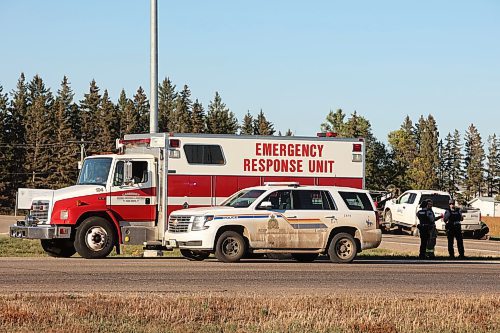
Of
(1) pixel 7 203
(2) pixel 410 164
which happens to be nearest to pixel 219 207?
(1) pixel 7 203

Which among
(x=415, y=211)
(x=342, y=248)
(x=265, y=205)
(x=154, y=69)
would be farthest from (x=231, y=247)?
(x=415, y=211)

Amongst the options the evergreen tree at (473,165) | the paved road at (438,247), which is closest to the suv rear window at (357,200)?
the paved road at (438,247)

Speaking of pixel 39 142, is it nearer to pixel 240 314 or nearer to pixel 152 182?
pixel 152 182

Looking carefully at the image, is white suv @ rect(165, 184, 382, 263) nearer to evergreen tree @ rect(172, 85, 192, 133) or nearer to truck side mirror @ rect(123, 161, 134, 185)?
truck side mirror @ rect(123, 161, 134, 185)

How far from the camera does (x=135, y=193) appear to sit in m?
25.0

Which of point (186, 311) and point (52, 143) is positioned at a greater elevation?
point (52, 143)

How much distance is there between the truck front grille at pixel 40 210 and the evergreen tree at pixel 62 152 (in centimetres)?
8242

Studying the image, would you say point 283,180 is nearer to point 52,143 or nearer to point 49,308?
point 49,308

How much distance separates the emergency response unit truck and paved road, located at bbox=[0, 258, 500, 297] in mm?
842

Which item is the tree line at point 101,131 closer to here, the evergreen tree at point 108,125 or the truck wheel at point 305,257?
the evergreen tree at point 108,125

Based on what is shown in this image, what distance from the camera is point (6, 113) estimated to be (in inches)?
4835

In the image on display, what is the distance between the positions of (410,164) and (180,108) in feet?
132

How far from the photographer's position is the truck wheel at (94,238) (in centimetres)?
2423

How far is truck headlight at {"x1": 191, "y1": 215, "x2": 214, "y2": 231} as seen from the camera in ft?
76.1
